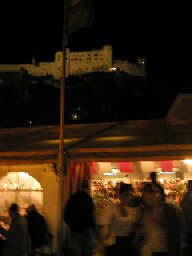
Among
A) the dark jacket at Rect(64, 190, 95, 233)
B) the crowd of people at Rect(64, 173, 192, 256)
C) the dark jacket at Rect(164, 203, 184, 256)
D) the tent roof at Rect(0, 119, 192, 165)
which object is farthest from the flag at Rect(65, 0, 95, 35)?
the dark jacket at Rect(164, 203, 184, 256)

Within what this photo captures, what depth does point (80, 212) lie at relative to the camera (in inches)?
266

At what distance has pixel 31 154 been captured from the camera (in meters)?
8.25

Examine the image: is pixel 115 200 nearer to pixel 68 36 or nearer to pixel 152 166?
pixel 152 166

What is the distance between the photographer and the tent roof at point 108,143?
7816 millimetres

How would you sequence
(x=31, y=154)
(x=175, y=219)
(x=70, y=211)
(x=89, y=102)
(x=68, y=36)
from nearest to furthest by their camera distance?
1. (x=175, y=219)
2. (x=70, y=211)
3. (x=31, y=154)
4. (x=68, y=36)
5. (x=89, y=102)

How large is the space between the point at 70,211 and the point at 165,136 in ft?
8.24

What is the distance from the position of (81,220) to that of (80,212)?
13cm

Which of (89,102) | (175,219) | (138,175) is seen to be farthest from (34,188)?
(89,102)

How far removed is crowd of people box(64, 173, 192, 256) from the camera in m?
6.03

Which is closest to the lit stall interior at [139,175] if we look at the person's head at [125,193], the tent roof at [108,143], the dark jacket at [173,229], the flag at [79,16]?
the tent roof at [108,143]

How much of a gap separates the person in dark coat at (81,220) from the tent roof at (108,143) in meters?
1.24

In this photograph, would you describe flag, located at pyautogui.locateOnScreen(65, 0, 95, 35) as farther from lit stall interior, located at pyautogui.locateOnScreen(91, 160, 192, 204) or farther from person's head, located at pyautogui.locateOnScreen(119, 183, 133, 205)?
person's head, located at pyautogui.locateOnScreen(119, 183, 133, 205)

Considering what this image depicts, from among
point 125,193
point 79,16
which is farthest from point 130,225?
point 79,16

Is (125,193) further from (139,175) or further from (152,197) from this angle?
(139,175)
